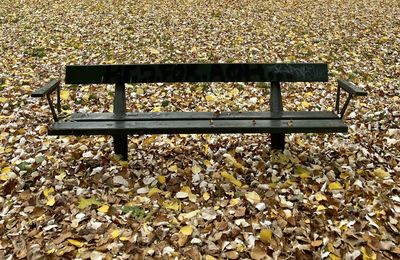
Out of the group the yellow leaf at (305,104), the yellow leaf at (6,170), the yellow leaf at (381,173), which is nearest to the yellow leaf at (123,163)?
the yellow leaf at (6,170)

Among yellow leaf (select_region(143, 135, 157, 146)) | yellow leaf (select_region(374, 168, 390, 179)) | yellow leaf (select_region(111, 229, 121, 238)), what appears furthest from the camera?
yellow leaf (select_region(143, 135, 157, 146))

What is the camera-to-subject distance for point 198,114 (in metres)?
4.30

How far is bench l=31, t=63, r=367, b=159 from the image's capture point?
3.96m

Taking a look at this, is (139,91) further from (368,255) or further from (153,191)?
(368,255)

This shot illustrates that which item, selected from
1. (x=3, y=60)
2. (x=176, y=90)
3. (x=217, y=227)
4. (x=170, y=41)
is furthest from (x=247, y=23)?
(x=217, y=227)

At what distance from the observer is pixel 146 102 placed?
6.21m

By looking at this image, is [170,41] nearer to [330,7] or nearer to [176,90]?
[176,90]

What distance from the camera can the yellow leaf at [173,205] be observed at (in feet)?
12.0

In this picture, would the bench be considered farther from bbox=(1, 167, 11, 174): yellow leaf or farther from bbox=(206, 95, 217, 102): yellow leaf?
bbox=(206, 95, 217, 102): yellow leaf

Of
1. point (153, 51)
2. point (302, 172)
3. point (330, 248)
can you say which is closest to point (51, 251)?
point (330, 248)

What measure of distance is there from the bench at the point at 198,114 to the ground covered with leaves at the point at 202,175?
0.51m

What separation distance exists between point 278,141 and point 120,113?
71.5 inches

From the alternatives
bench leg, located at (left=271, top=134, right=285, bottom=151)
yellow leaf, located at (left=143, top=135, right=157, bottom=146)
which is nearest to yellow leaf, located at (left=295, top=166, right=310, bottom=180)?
bench leg, located at (left=271, top=134, right=285, bottom=151)

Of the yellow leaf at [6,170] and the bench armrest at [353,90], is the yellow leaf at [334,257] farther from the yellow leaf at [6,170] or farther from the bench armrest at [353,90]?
the yellow leaf at [6,170]
